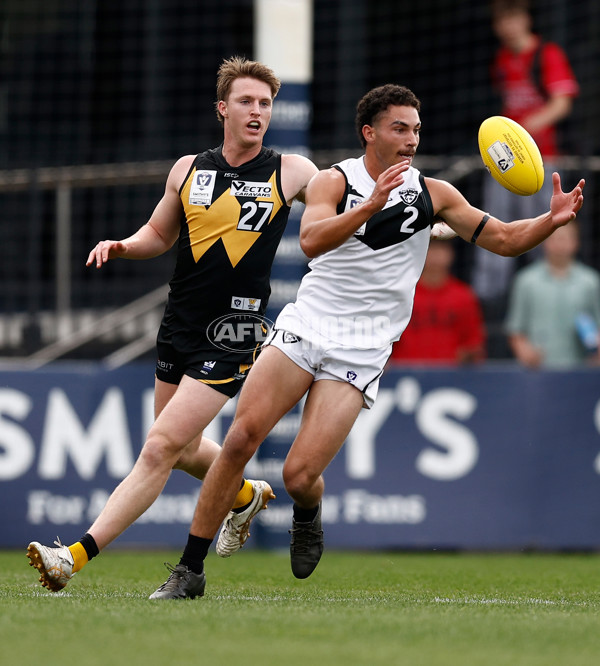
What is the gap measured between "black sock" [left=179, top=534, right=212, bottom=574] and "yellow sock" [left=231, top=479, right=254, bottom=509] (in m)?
0.76

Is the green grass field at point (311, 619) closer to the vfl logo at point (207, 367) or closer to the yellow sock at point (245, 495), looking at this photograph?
the yellow sock at point (245, 495)

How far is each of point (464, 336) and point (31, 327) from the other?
3.44m

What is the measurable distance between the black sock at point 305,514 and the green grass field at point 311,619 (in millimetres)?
359

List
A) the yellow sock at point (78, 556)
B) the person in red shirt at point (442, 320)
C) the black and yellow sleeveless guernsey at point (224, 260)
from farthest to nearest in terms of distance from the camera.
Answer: the person in red shirt at point (442, 320) < the black and yellow sleeveless guernsey at point (224, 260) < the yellow sock at point (78, 556)

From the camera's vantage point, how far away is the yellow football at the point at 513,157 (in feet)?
20.4

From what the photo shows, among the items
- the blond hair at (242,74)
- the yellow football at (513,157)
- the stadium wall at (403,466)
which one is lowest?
the stadium wall at (403,466)

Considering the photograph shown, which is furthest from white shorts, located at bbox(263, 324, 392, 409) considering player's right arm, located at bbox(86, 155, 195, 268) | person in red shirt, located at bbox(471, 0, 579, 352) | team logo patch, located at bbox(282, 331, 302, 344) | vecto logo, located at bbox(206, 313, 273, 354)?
person in red shirt, located at bbox(471, 0, 579, 352)

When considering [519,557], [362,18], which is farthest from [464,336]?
[362,18]

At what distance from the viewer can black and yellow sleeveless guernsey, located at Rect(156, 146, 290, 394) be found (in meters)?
6.33

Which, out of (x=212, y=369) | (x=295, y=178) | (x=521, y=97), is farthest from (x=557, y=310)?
(x=212, y=369)

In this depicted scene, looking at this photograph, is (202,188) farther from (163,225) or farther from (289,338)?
(289,338)

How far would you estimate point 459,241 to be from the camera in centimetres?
1113

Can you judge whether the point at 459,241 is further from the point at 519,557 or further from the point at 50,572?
the point at 50,572

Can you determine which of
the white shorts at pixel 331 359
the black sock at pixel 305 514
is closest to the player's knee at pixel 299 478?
the black sock at pixel 305 514
